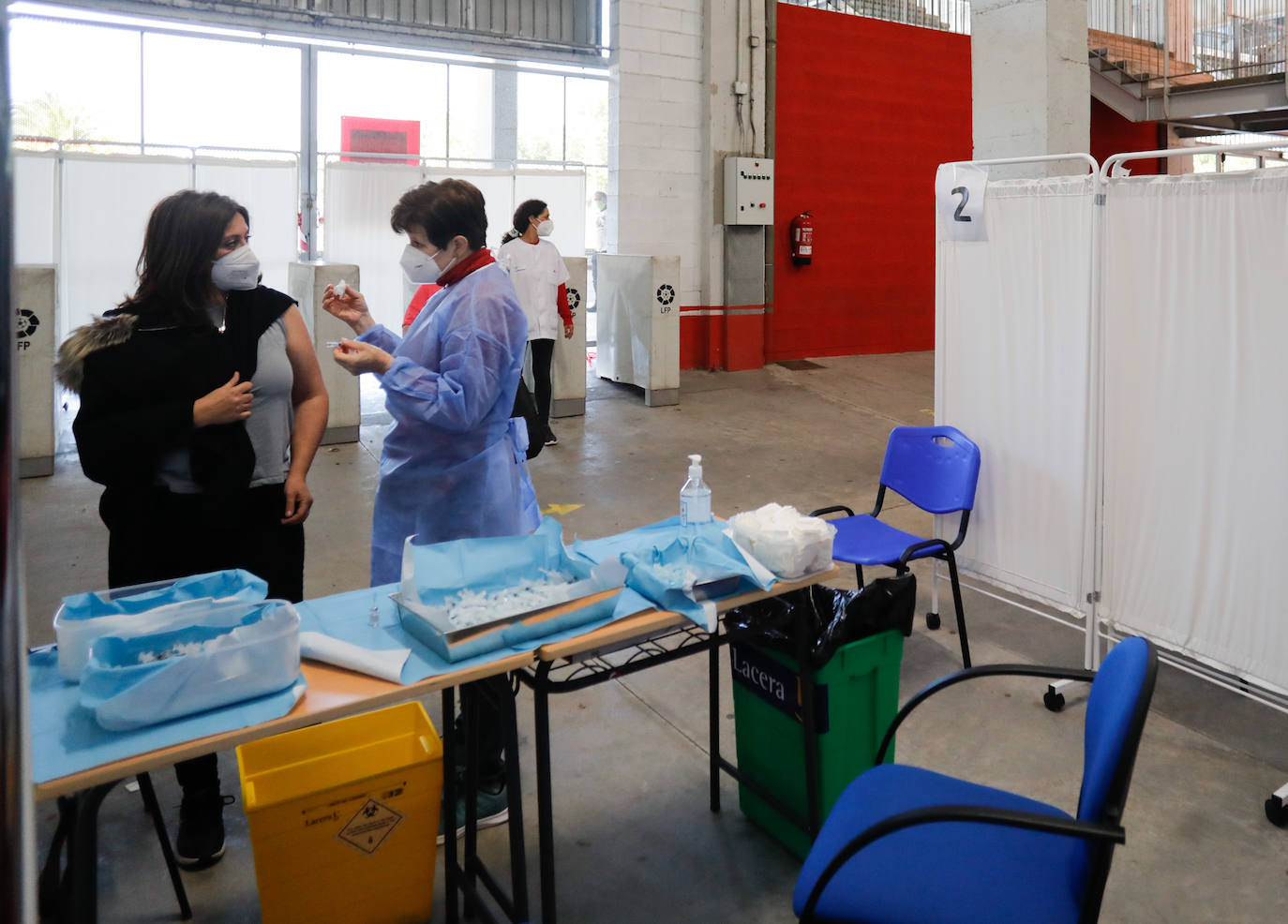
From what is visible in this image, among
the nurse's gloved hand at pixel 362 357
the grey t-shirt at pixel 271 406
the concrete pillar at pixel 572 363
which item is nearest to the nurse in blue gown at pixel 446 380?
the nurse's gloved hand at pixel 362 357

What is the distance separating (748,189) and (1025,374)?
6.37 m

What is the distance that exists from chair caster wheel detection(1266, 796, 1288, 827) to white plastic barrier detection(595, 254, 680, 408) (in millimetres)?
6138

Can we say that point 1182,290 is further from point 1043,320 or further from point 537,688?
point 537,688

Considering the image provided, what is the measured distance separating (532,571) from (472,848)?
2.20ft

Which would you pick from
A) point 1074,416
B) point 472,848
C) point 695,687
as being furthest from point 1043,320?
point 472,848

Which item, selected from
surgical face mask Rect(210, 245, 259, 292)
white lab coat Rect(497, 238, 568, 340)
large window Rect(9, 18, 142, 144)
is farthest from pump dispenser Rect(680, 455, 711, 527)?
large window Rect(9, 18, 142, 144)

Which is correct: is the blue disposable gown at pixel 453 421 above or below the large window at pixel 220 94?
below

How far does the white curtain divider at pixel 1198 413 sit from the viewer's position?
2.82m

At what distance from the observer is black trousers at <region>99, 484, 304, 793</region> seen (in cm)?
238

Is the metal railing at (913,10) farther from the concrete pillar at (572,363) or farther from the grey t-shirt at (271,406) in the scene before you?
the grey t-shirt at (271,406)

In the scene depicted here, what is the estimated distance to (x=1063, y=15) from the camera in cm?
586

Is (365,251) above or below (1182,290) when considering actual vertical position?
above

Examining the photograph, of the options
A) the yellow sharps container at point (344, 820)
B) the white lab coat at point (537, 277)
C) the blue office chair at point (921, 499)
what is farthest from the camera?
the white lab coat at point (537, 277)

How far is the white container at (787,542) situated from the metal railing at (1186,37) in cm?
983
